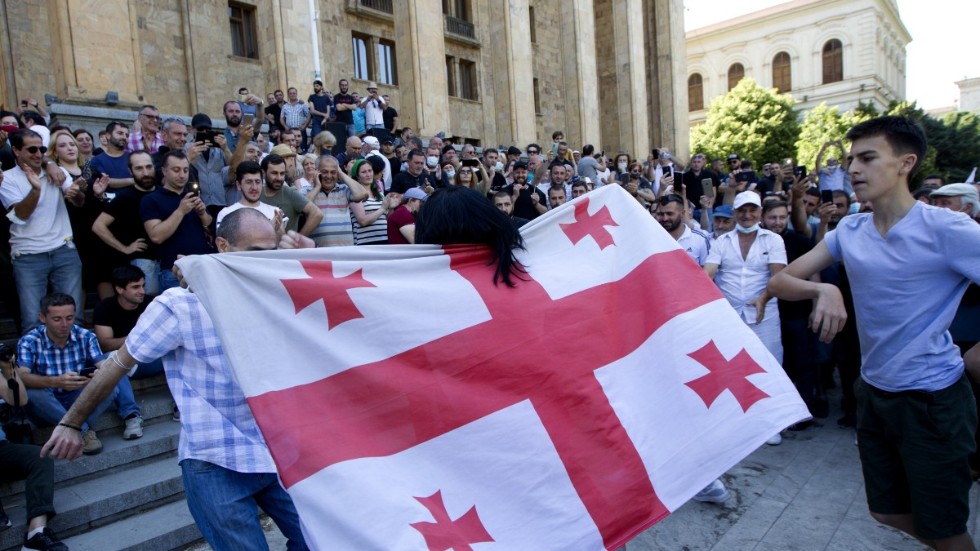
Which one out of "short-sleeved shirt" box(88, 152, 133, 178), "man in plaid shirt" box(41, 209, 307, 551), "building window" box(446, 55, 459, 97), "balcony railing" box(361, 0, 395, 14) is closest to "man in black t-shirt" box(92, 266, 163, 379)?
"short-sleeved shirt" box(88, 152, 133, 178)

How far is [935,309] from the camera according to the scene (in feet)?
9.07

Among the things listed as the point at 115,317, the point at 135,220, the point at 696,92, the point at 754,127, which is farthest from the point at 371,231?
the point at 696,92

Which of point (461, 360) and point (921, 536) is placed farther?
point (921, 536)

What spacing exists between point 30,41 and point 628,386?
57.1 ft

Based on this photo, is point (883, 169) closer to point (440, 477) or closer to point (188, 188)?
point (440, 477)

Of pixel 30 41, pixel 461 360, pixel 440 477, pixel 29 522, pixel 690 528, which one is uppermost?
pixel 30 41

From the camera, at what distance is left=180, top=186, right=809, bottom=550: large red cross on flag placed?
2.17m

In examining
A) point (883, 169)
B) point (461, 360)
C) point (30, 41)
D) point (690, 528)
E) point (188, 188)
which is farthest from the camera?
point (30, 41)

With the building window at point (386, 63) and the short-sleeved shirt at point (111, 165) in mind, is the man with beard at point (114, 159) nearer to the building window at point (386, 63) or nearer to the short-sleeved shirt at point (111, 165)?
the short-sleeved shirt at point (111, 165)

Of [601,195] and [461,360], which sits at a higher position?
[601,195]

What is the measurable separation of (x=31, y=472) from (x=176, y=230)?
7.56 feet

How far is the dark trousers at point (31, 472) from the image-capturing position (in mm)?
3836

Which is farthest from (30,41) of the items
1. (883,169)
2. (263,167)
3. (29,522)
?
(883,169)

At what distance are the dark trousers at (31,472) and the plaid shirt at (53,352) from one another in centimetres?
75
